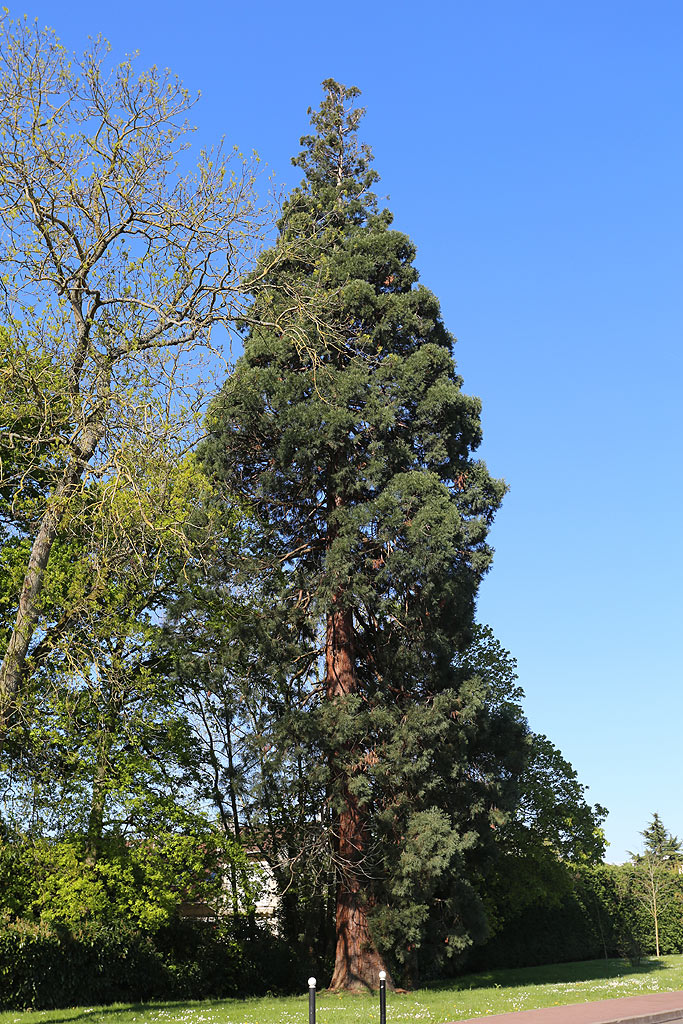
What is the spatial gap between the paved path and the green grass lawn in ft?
2.24

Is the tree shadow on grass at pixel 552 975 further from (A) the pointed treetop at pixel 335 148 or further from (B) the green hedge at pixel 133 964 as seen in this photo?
(A) the pointed treetop at pixel 335 148

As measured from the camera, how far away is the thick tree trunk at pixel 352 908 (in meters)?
20.3

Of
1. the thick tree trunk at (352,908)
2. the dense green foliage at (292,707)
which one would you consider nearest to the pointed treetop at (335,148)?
the dense green foliage at (292,707)

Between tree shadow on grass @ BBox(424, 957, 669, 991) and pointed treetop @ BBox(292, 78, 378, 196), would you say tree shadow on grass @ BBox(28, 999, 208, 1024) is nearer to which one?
tree shadow on grass @ BBox(424, 957, 669, 991)

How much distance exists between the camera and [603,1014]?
14.8 meters

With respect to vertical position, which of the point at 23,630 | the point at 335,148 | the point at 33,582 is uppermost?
the point at 335,148

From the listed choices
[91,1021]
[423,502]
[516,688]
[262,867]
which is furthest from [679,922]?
[91,1021]

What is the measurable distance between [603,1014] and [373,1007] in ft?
14.2

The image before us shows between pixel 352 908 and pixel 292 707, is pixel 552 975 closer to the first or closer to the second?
pixel 352 908

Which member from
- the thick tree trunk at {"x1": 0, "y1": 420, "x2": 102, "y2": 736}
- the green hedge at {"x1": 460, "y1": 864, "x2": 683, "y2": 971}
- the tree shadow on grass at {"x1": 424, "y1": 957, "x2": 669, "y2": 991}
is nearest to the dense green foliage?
the tree shadow on grass at {"x1": 424, "y1": 957, "x2": 669, "y2": 991}

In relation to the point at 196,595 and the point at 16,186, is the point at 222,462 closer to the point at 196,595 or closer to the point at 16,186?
the point at 196,595

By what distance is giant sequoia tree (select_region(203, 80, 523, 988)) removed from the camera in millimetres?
20203

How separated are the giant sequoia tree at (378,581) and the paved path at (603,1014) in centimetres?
410

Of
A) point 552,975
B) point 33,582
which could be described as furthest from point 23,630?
point 552,975
